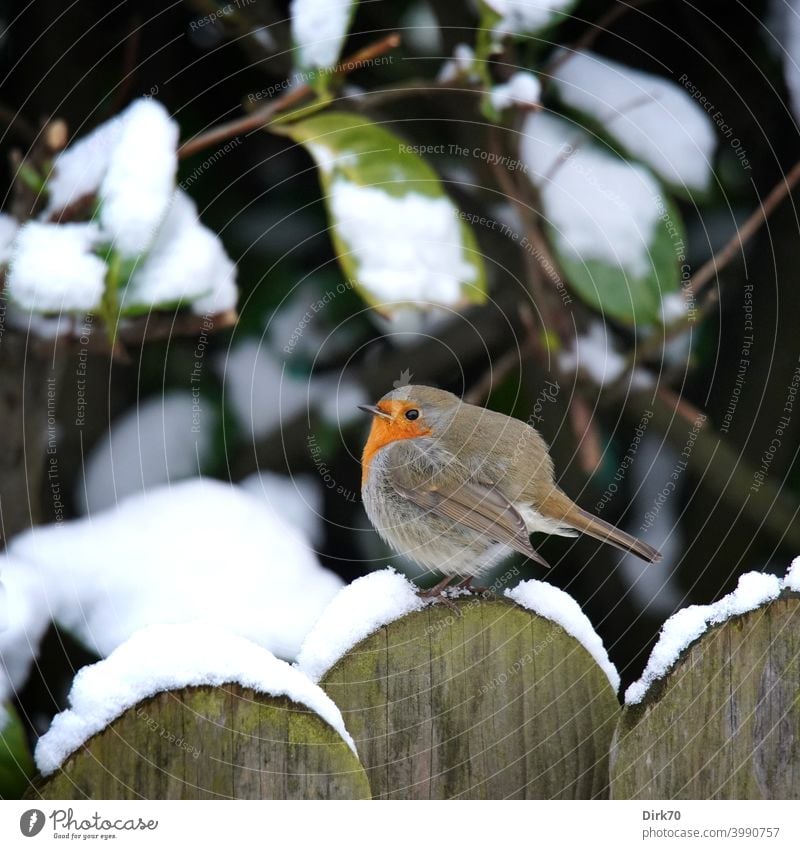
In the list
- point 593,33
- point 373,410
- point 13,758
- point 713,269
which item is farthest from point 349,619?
point 593,33

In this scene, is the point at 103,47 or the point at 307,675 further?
the point at 103,47

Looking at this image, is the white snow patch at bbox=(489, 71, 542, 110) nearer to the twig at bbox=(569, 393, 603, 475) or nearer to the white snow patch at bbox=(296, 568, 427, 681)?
the twig at bbox=(569, 393, 603, 475)

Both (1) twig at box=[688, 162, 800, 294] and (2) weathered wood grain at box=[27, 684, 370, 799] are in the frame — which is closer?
(2) weathered wood grain at box=[27, 684, 370, 799]

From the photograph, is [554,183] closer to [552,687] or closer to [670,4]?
[670,4]

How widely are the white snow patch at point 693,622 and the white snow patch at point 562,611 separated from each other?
5 cm

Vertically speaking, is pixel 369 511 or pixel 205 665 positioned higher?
pixel 369 511

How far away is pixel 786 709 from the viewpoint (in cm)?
120

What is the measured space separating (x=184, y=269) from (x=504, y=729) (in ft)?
2.20

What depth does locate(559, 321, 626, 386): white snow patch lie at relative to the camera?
1.37 m

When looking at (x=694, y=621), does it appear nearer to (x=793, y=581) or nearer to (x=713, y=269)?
(x=793, y=581)

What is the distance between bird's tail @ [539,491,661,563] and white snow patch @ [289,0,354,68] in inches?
26.1

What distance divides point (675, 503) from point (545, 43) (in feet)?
2.19

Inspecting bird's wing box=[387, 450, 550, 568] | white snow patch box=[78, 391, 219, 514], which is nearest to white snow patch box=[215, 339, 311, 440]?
white snow patch box=[78, 391, 219, 514]

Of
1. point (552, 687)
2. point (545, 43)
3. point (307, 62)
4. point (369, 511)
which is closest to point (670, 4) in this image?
point (545, 43)
